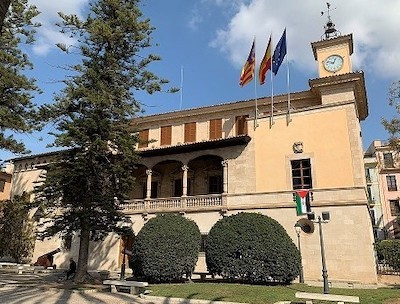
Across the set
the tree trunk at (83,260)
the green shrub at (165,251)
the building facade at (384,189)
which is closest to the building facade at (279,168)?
the green shrub at (165,251)

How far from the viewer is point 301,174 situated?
23375 millimetres

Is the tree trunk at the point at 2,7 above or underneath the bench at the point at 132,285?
above

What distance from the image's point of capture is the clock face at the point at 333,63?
26609 millimetres

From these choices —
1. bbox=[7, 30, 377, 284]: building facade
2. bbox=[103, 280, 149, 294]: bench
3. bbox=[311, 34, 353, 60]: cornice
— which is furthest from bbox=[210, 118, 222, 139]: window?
bbox=[103, 280, 149, 294]: bench

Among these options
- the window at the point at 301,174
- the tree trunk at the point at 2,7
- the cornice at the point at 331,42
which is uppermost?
the cornice at the point at 331,42

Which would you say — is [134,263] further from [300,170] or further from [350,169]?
[350,169]

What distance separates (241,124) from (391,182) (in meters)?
38.8

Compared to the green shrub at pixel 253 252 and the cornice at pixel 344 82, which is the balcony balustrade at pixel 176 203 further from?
the cornice at pixel 344 82

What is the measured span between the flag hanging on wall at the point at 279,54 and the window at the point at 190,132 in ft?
27.1

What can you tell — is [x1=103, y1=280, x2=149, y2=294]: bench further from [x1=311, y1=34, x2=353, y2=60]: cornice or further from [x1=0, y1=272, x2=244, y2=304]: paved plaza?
[x1=311, y1=34, x2=353, y2=60]: cornice

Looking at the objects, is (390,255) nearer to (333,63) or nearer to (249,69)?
(333,63)

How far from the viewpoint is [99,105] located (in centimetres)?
1973

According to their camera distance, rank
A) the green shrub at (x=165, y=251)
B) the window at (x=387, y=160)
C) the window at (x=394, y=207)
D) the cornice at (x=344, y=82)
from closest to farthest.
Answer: the green shrub at (x=165, y=251), the cornice at (x=344, y=82), the window at (x=394, y=207), the window at (x=387, y=160)

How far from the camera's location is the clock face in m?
26.6
